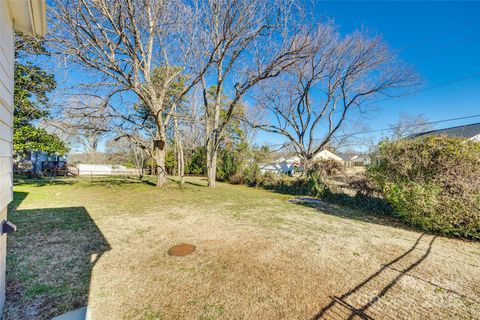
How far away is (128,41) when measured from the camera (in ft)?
25.3

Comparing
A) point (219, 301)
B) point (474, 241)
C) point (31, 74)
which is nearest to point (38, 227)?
point (219, 301)

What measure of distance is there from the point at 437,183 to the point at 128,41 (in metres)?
10.3

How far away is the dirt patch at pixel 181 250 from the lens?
3.14 metres

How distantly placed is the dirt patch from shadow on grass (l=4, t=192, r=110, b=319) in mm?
1002

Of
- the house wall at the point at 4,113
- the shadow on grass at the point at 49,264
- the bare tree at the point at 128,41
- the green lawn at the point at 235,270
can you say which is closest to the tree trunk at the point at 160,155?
the bare tree at the point at 128,41

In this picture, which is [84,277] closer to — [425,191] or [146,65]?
[425,191]

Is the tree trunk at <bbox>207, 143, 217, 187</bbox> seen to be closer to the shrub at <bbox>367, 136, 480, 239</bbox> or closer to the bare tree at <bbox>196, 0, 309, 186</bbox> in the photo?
the bare tree at <bbox>196, 0, 309, 186</bbox>

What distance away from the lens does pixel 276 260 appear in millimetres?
2986

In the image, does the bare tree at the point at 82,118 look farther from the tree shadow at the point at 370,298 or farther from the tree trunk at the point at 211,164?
the tree shadow at the point at 370,298

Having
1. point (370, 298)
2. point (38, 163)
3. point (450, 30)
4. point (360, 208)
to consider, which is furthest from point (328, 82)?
point (38, 163)

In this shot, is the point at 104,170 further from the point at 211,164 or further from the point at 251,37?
the point at 251,37

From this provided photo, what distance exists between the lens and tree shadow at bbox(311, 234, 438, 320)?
1.93 m

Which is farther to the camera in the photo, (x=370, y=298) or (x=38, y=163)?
(x=38, y=163)

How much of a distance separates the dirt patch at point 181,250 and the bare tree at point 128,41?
6853mm
